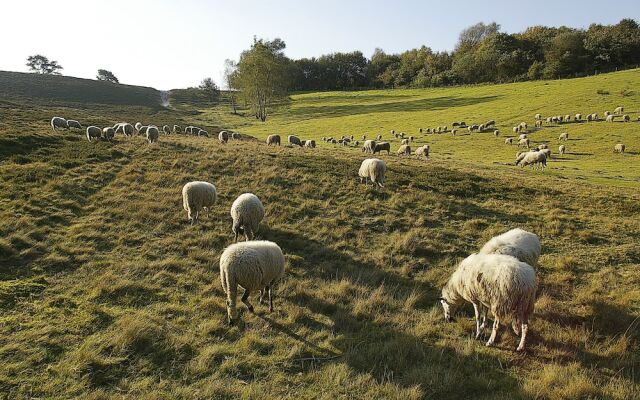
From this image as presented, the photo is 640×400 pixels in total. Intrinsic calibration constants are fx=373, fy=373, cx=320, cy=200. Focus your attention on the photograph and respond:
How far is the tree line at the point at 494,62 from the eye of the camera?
2908 inches

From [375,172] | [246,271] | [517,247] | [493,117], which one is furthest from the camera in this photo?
[493,117]

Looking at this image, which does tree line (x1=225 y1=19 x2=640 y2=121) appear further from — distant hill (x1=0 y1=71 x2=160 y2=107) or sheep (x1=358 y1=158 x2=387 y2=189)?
sheep (x1=358 y1=158 x2=387 y2=189)

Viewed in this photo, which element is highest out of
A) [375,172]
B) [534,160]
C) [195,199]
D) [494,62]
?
[494,62]

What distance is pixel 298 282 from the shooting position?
9742 millimetres

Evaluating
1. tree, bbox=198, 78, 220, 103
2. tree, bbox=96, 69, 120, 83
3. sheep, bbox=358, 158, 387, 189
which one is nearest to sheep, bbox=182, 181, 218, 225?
sheep, bbox=358, 158, 387, 189

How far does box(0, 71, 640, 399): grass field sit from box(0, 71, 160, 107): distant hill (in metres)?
70.3

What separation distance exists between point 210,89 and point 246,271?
117 m

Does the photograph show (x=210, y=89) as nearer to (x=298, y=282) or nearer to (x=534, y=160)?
(x=534, y=160)

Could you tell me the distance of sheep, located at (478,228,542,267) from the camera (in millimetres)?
8852

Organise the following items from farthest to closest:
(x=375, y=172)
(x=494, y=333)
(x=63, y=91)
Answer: (x=63, y=91), (x=375, y=172), (x=494, y=333)

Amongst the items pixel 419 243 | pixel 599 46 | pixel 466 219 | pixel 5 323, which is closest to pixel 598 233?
pixel 466 219

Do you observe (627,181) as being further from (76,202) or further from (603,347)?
(76,202)

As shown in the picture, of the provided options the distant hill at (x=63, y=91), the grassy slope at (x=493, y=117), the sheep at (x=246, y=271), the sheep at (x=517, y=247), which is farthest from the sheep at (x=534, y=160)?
the distant hill at (x=63, y=91)

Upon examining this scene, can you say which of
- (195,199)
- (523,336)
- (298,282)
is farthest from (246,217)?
(523,336)
